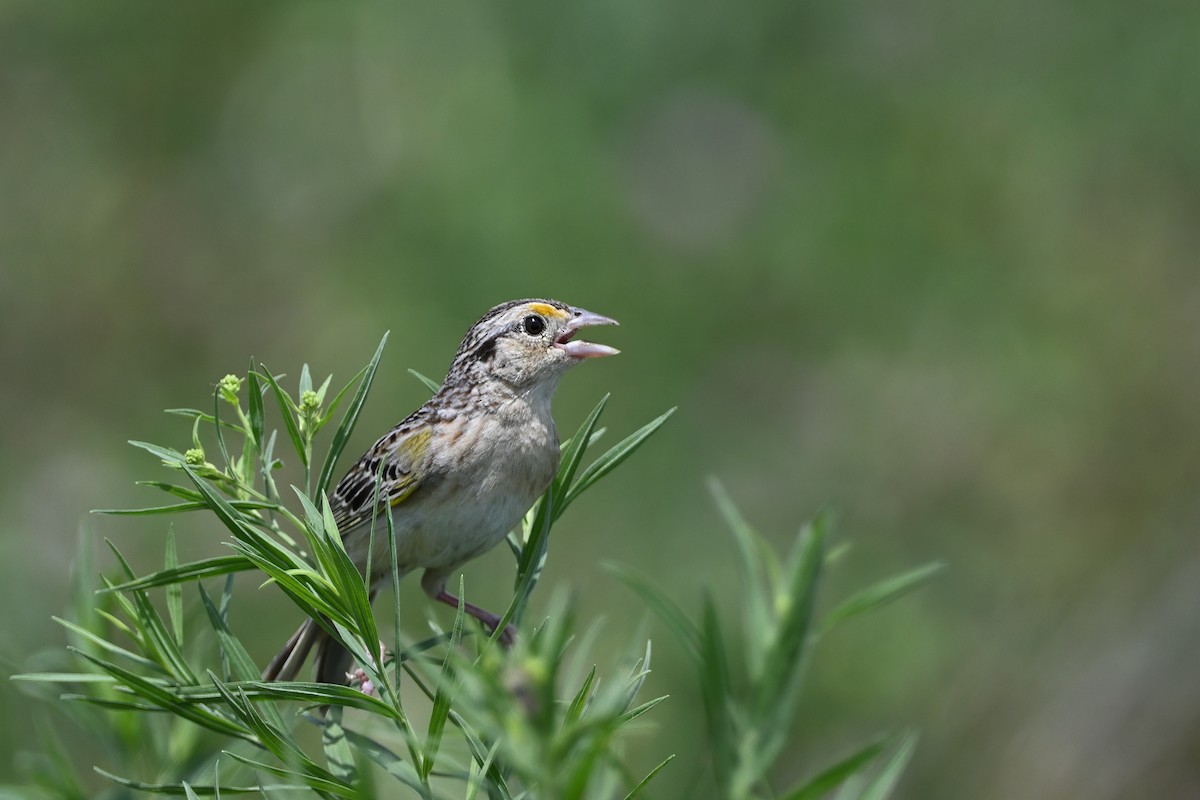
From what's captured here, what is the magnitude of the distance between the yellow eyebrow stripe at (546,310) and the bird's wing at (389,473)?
0.40 metres

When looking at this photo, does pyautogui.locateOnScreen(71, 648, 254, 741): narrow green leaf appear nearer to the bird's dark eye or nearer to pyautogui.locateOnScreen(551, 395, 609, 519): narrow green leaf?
pyautogui.locateOnScreen(551, 395, 609, 519): narrow green leaf

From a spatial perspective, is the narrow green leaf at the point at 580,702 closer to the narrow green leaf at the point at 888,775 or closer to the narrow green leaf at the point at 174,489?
the narrow green leaf at the point at 888,775

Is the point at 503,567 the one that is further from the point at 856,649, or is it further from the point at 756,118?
the point at 756,118

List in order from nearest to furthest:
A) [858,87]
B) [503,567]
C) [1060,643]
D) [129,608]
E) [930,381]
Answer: [129,608], [503,567], [1060,643], [930,381], [858,87]

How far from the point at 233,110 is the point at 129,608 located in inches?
224

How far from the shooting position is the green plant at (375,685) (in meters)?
0.92

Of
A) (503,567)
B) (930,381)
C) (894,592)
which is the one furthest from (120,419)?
(894,592)

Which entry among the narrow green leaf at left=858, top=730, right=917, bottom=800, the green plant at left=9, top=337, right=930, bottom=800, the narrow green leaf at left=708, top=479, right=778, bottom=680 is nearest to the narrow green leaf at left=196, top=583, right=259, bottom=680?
the green plant at left=9, top=337, right=930, bottom=800

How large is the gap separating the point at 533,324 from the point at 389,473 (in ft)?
1.75

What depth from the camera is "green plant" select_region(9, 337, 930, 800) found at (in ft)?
3.01

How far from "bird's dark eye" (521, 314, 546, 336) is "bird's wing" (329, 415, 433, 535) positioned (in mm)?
370

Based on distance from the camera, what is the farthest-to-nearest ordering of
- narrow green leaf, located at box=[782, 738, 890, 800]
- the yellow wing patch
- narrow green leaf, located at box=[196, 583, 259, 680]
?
1. the yellow wing patch
2. narrow green leaf, located at box=[196, 583, 259, 680]
3. narrow green leaf, located at box=[782, 738, 890, 800]

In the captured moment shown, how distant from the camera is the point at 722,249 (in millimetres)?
6645

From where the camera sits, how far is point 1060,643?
19.7ft
